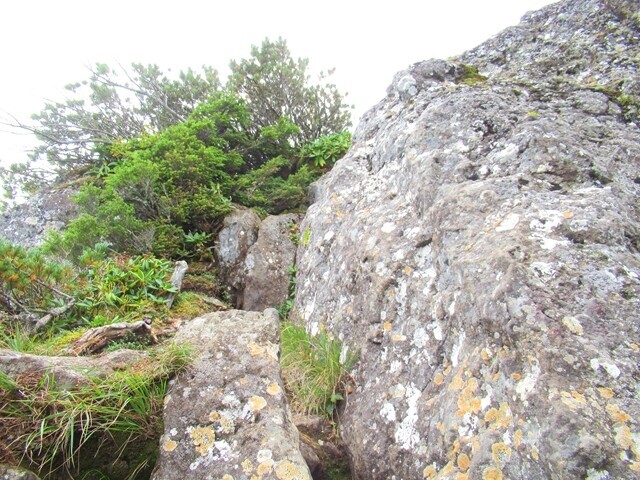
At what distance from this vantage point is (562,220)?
9.41 ft

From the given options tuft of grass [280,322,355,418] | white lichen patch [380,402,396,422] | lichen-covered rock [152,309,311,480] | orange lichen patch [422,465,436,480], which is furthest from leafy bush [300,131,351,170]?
orange lichen patch [422,465,436,480]

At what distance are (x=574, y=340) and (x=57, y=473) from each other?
2.93 metres

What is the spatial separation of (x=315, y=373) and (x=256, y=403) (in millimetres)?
1133

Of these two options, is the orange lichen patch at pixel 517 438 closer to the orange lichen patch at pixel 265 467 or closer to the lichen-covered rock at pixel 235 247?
the orange lichen patch at pixel 265 467

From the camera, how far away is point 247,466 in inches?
94.1

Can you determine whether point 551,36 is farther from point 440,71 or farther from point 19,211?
point 19,211

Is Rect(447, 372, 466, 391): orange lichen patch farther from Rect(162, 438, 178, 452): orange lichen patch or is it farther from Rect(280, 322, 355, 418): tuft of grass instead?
Rect(162, 438, 178, 452): orange lichen patch

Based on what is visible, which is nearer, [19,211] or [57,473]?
[57,473]

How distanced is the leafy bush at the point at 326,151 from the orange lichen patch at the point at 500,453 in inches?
300

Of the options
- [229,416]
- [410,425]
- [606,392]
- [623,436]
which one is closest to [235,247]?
[229,416]

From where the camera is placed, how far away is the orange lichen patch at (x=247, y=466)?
93.2 inches

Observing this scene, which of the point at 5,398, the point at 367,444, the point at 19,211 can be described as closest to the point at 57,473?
the point at 5,398

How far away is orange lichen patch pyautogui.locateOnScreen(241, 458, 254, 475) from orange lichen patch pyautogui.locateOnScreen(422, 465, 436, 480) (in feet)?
3.41

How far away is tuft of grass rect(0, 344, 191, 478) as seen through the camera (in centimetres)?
227
